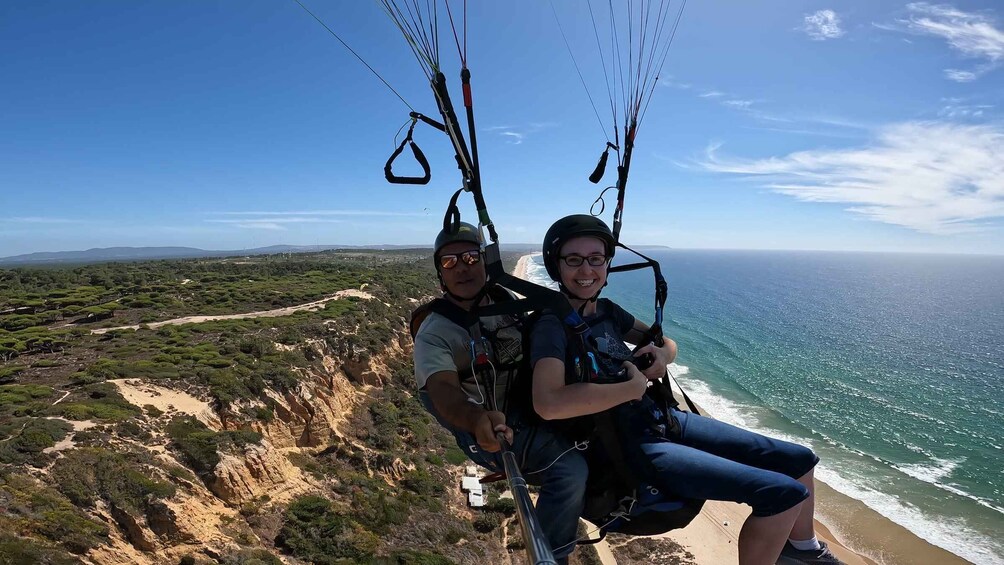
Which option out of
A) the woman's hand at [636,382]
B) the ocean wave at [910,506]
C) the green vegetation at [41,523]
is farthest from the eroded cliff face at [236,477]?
the ocean wave at [910,506]

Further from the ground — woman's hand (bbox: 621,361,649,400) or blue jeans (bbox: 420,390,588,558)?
woman's hand (bbox: 621,361,649,400)

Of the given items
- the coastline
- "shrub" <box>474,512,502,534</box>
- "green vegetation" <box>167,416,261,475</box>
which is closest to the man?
"green vegetation" <box>167,416,261,475</box>

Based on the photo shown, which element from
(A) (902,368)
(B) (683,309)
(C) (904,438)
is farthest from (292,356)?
(B) (683,309)

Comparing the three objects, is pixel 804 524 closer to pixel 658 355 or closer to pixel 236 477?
pixel 658 355

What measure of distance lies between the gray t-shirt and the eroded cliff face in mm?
8991

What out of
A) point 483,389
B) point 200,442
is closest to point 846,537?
point 483,389

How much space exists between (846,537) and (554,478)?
22914mm

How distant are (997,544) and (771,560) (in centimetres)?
2570

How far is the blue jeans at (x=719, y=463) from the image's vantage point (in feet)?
8.24

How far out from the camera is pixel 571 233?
2.99m

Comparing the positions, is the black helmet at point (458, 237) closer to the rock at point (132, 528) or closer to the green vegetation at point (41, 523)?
the green vegetation at point (41, 523)

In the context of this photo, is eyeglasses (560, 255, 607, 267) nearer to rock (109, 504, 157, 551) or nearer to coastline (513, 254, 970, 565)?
rock (109, 504, 157, 551)

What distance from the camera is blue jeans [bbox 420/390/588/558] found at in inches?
103

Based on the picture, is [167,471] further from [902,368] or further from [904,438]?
[902,368]
